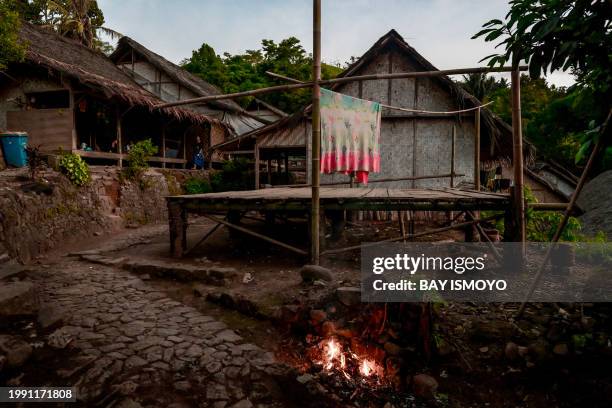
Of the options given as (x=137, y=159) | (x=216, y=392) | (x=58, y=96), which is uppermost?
(x=58, y=96)

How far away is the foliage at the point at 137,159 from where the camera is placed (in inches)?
418

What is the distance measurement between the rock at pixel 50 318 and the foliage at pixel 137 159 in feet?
24.1

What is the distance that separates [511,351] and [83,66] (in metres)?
14.5

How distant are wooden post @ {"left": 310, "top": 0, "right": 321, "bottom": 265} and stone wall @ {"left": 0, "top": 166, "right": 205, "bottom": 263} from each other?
215 inches

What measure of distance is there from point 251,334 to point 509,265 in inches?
171

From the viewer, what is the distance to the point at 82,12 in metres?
20.1

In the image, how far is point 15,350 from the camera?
2957mm

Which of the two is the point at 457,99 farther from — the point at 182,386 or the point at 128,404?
the point at 128,404

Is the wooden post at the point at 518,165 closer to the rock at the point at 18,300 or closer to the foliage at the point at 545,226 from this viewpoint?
the foliage at the point at 545,226

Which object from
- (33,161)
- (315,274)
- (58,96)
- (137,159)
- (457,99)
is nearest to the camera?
(315,274)

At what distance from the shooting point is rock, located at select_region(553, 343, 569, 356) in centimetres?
326

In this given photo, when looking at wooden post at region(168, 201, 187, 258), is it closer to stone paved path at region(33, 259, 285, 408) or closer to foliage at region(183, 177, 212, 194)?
stone paved path at region(33, 259, 285, 408)

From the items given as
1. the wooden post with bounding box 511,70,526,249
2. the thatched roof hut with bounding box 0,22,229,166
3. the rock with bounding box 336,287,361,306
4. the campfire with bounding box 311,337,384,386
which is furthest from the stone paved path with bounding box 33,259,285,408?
the thatched roof hut with bounding box 0,22,229,166

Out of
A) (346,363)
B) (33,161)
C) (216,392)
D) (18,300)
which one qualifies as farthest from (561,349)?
(33,161)
